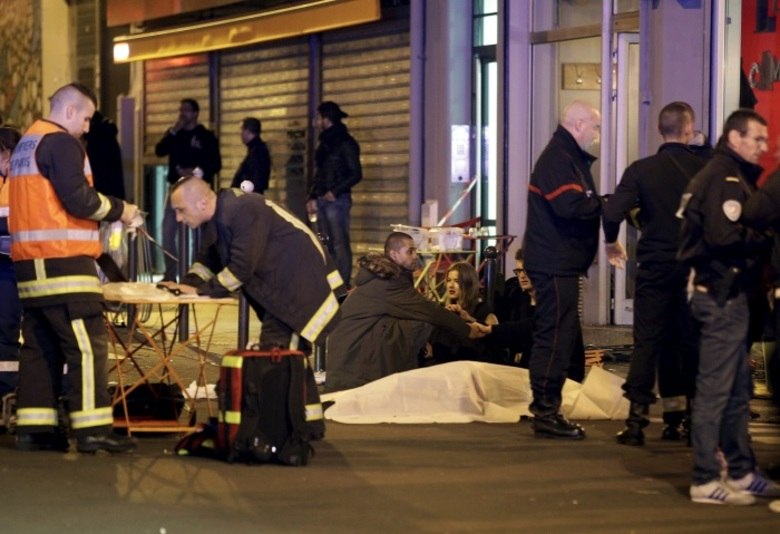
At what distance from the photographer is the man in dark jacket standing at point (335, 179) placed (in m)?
17.3

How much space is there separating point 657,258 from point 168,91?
47.1 ft

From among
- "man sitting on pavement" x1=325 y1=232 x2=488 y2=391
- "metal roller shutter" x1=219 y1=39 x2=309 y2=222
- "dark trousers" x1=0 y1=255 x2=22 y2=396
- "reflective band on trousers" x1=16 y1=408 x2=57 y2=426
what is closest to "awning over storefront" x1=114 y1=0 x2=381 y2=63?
"metal roller shutter" x1=219 y1=39 x2=309 y2=222

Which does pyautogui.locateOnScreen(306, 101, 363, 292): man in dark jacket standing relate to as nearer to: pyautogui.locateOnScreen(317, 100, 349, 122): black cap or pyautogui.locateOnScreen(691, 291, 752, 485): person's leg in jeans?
pyautogui.locateOnScreen(317, 100, 349, 122): black cap

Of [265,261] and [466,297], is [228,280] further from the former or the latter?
[466,297]

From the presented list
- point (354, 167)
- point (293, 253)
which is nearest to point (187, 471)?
point (293, 253)

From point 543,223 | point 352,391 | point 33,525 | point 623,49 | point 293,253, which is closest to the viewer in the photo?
point 33,525

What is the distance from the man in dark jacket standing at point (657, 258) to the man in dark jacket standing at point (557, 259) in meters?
0.22

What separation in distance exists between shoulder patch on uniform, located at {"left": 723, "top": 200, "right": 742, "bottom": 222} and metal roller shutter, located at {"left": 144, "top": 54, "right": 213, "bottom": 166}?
48.5 feet

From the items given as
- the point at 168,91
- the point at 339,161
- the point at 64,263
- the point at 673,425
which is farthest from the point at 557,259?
the point at 168,91

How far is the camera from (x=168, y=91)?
74.5 feet

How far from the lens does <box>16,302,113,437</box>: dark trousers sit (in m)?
8.99

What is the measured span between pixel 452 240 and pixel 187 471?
5965 mm

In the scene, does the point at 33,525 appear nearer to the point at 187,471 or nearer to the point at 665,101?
the point at 187,471

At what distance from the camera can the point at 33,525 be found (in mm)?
7125
